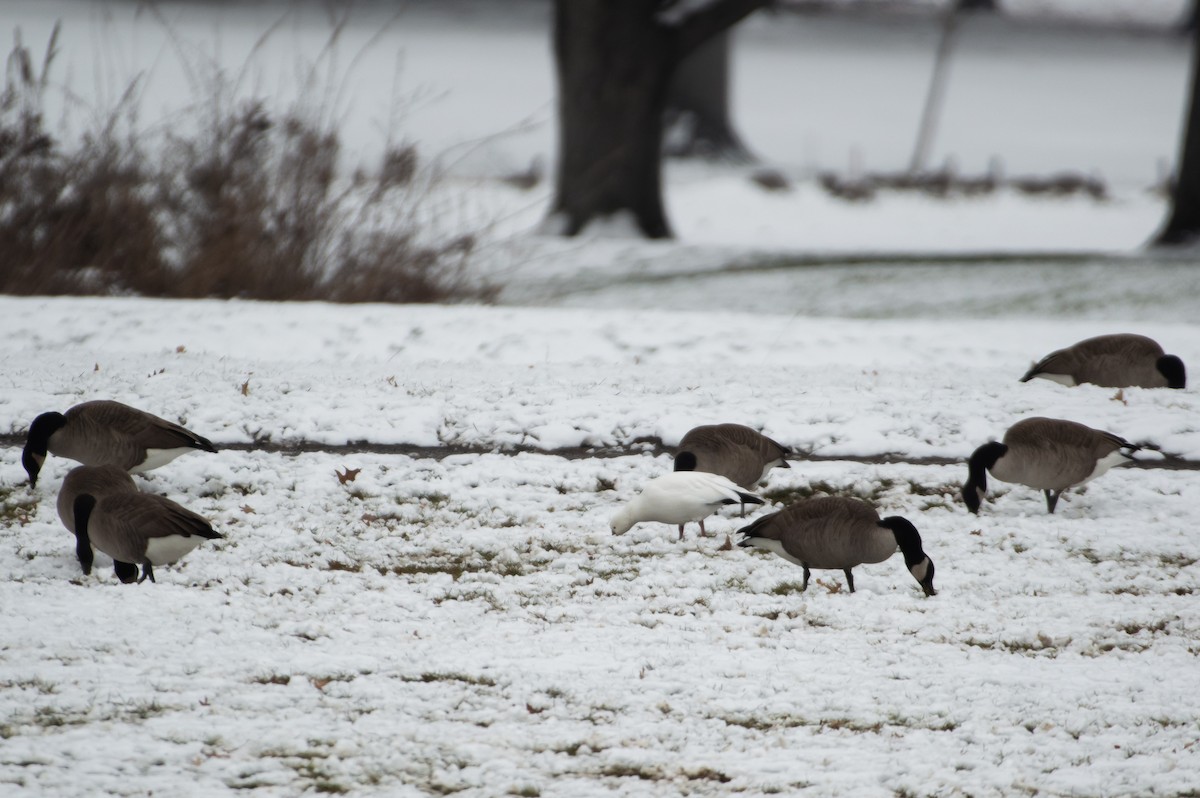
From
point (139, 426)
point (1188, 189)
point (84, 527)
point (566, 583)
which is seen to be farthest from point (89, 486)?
point (1188, 189)

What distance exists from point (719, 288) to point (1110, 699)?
8.79 m

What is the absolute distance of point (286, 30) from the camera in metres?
34.3

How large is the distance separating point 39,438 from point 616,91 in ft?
34.8

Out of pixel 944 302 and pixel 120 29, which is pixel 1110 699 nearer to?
pixel 944 302

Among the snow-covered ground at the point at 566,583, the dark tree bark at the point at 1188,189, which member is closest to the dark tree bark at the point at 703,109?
the dark tree bark at the point at 1188,189

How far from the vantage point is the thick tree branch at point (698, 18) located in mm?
14648

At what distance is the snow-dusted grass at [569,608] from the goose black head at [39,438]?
0.17 meters

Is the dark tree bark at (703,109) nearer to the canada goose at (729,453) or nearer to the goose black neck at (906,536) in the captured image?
the canada goose at (729,453)

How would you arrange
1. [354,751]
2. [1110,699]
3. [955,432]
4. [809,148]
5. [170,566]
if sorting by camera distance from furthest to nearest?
[809,148] < [955,432] < [170,566] < [1110,699] < [354,751]

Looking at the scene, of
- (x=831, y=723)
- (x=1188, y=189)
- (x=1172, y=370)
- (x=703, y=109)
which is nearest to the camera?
(x=831, y=723)

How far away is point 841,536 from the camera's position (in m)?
4.54

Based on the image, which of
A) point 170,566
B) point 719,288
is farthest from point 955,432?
point 719,288

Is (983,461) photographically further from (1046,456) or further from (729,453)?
(729,453)

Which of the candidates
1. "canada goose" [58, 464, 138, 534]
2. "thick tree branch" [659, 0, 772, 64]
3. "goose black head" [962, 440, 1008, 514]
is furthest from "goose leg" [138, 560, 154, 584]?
"thick tree branch" [659, 0, 772, 64]
